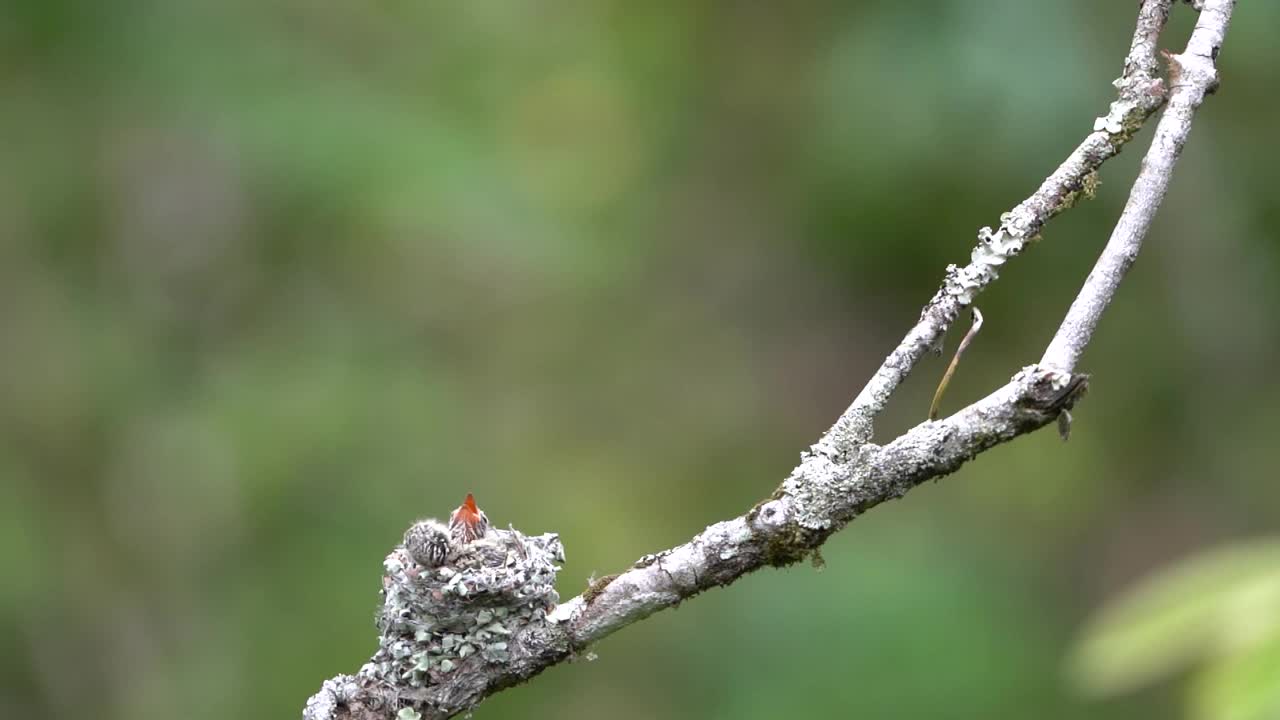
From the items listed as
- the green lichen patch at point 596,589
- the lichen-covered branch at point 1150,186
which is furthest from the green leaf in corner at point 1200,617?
the green lichen patch at point 596,589

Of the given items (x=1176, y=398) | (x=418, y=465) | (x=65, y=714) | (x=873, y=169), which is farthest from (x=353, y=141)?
(x=1176, y=398)

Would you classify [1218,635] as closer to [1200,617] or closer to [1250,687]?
[1200,617]

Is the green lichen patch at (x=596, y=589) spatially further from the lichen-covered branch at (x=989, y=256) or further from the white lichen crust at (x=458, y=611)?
the lichen-covered branch at (x=989, y=256)

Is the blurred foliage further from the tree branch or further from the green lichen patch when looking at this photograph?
the green lichen patch

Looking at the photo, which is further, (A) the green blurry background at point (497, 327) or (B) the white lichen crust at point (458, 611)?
(A) the green blurry background at point (497, 327)

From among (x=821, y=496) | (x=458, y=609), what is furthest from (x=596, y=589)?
(x=821, y=496)

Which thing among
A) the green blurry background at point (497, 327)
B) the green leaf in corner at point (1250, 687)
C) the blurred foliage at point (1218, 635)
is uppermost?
the green blurry background at point (497, 327)
